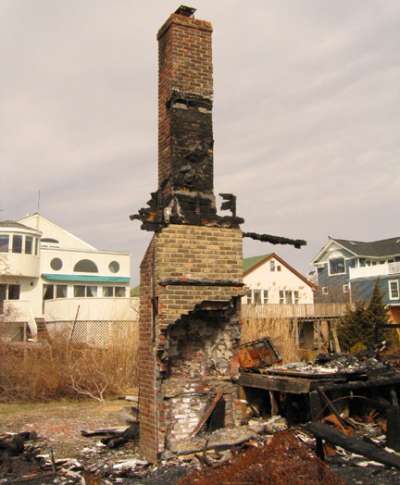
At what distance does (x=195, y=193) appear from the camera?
8070mm

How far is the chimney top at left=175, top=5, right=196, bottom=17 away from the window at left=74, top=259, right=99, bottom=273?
78.1 feet

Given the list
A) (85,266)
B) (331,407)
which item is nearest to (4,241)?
(85,266)

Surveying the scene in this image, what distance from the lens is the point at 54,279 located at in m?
29.4

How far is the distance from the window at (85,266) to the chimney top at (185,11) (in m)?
23.8

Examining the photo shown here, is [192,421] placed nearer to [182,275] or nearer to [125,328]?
[182,275]

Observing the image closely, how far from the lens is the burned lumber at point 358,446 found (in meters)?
4.13

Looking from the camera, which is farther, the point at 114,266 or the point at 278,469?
the point at 114,266

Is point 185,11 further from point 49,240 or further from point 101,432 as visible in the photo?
point 49,240

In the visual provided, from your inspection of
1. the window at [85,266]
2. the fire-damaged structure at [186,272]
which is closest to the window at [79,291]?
the window at [85,266]

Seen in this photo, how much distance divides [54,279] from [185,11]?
23.3 meters

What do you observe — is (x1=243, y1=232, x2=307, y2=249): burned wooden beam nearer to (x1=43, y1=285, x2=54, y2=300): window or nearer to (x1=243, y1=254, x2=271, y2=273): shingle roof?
(x1=43, y1=285, x2=54, y2=300): window

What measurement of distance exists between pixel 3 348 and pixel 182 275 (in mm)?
9649

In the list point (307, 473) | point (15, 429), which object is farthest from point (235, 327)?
point (15, 429)

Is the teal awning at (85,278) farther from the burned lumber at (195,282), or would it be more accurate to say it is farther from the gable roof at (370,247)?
the burned lumber at (195,282)
